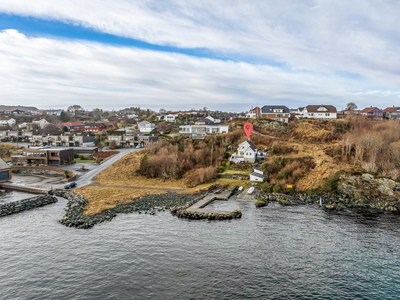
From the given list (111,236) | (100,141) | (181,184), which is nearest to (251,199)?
(181,184)

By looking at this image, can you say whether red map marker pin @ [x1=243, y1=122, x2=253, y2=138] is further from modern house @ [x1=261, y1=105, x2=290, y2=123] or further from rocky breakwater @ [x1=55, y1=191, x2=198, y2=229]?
rocky breakwater @ [x1=55, y1=191, x2=198, y2=229]

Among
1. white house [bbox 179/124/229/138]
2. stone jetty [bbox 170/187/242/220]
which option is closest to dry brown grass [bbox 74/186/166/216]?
stone jetty [bbox 170/187/242/220]

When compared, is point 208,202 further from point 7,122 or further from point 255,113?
point 7,122

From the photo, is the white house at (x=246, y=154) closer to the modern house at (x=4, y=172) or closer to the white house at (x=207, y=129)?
the white house at (x=207, y=129)

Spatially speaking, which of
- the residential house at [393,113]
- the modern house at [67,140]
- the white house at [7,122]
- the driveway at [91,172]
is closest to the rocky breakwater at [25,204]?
the driveway at [91,172]

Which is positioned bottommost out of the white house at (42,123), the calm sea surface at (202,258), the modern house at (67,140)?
the calm sea surface at (202,258)

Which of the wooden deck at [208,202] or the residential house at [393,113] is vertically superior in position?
the residential house at [393,113]
